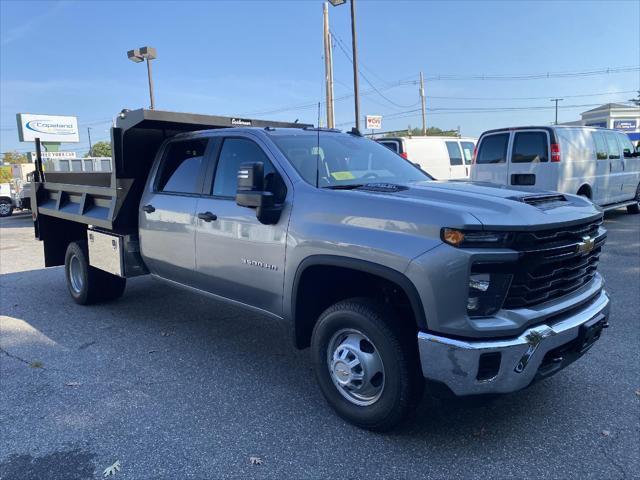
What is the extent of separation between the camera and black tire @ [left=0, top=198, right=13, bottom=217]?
2275 cm

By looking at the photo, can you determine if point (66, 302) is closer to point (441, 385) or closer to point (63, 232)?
point (63, 232)

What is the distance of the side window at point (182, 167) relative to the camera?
4.65 metres

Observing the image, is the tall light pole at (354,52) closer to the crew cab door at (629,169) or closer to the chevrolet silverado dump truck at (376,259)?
the crew cab door at (629,169)

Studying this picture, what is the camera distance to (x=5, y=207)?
901 inches

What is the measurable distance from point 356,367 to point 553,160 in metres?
8.24

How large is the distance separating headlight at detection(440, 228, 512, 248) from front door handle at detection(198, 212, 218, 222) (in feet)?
7.01

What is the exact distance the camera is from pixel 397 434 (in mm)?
3205

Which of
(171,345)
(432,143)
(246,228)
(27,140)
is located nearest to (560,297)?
(246,228)

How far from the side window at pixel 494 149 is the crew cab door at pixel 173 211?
740cm

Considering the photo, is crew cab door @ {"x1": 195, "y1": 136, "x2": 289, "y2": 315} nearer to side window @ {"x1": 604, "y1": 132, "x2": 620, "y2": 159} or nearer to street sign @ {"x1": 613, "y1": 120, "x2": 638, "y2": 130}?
side window @ {"x1": 604, "y1": 132, "x2": 620, "y2": 159}

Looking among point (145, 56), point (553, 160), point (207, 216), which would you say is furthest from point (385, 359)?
point (145, 56)

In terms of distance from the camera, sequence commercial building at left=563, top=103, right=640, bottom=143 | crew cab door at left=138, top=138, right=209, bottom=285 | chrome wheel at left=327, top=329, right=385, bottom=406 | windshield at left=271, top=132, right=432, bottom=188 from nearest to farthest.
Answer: chrome wheel at left=327, top=329, right=385, bottom=406, windshield at left=271, top=132, right=432, bottom=188, crew cab door at left=138, top=138, right=209, bottom=285, commercial building at left=563, top=103, right=640, bottom=143

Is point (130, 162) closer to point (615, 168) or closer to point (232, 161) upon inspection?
point (232, 161)

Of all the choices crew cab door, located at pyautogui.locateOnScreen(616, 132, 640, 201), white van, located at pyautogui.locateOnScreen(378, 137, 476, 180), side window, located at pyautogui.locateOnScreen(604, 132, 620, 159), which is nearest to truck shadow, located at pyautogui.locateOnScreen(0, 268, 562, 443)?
white van, located at pyautogui.locateOnScreen(378, 137, 476, 180)
